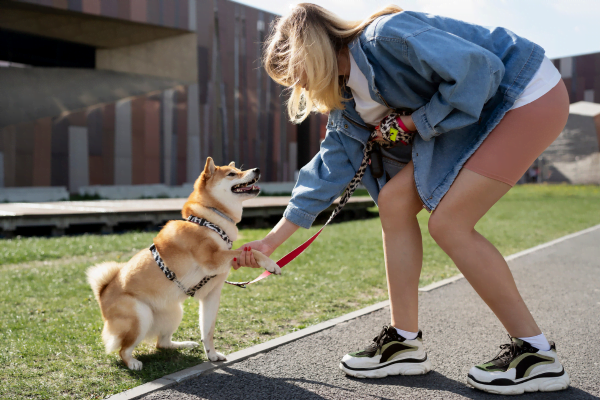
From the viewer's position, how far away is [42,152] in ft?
55.1

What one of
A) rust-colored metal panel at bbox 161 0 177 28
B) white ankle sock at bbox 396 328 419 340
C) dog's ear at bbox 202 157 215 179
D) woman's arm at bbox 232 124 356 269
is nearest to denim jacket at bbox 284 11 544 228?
woman's arm at bbox 232 124 356 269

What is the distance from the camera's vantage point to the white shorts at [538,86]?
2213mm

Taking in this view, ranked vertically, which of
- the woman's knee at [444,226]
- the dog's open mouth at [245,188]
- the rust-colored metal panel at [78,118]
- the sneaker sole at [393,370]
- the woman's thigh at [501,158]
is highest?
the woman's thigh at [501,158]

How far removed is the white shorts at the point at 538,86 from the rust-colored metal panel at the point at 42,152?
57.7 ft

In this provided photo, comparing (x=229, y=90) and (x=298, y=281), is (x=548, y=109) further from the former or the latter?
(x=229, y=90)

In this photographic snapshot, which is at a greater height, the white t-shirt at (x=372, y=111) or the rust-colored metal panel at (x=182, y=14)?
the rust-colored metal panel at (x=182, y=14)

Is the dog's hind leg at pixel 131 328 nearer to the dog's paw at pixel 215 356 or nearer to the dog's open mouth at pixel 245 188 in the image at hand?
the dog's paw at pixel 215 356

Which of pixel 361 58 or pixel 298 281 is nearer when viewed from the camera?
pixel 361 58

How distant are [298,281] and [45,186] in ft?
48.1

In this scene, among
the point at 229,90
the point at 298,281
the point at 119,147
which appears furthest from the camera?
the point at 229,90

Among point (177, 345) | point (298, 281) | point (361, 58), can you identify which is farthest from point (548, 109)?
point (298, 281)

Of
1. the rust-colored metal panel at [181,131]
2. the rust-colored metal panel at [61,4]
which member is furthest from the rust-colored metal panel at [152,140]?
the rust-colored metal panel at [61,4]

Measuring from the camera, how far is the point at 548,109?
2.21 meters

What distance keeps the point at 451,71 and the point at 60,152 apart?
17.6m
